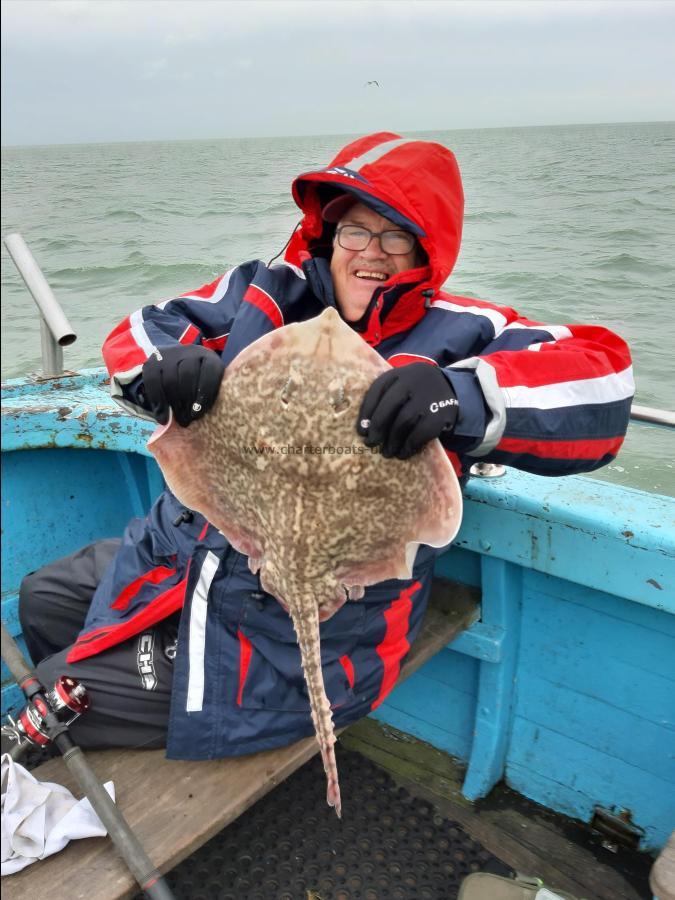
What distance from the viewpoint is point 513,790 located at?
120 inches

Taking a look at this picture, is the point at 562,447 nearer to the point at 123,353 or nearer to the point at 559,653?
the point at 559,653

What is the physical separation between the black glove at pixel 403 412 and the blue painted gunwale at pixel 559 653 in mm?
976

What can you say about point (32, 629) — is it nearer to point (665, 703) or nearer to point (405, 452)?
point (405, 452)

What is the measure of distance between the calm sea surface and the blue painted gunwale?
1953mm

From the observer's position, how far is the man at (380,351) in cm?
198

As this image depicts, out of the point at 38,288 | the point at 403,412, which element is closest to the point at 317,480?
the point at 403,412

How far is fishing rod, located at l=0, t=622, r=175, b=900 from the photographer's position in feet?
5.97

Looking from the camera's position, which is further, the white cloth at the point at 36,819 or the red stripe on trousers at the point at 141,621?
the red stripe on trousers at the point at 141,621

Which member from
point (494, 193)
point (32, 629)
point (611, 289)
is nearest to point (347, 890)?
point (32, 629)

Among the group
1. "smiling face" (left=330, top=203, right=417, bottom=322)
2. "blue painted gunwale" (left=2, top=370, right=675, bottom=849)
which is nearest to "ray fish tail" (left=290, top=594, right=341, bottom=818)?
"blue painted gunwale" (left=2, top=370, right=675, bottom=849)

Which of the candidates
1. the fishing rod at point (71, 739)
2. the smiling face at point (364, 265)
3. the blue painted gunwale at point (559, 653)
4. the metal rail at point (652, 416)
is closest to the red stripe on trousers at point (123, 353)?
the smiling face at point (364, 265)

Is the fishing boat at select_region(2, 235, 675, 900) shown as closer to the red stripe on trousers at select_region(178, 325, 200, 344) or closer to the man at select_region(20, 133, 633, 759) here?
the man at select_region(20, 133, 633, 759)

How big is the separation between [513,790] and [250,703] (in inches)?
61.3

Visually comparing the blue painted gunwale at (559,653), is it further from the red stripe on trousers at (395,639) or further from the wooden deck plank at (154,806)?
the wooden deck plank at (154,806)
